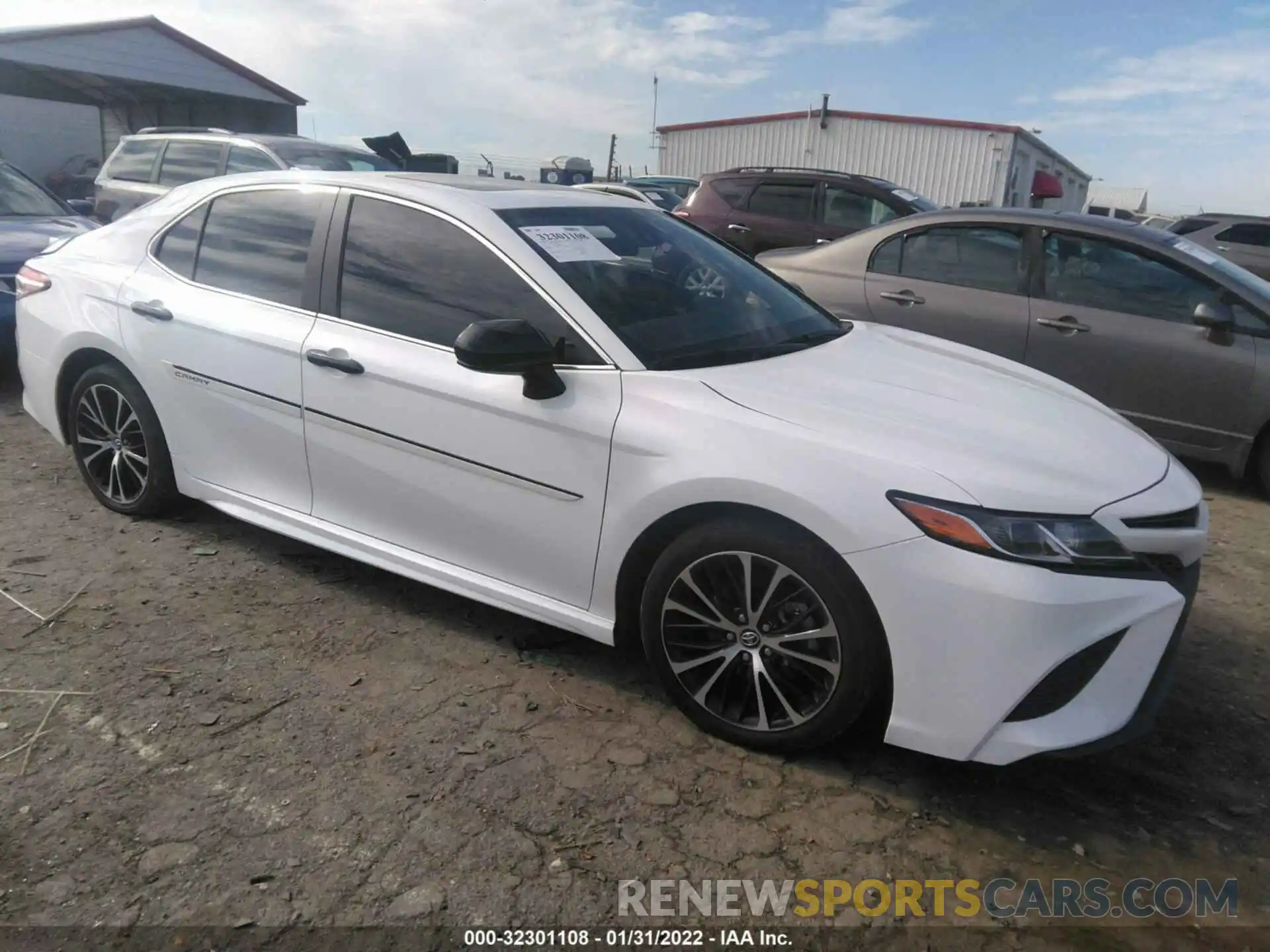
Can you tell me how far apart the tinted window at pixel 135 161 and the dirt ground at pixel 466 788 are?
8247 millimetres

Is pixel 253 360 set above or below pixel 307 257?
below

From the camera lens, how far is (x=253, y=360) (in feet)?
11.7

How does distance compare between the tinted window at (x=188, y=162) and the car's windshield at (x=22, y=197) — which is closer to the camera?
the car's windshield at (x=22, y=197)

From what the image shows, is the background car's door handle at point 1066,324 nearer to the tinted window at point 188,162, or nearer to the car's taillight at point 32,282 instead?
the car's taillight at point 32,282

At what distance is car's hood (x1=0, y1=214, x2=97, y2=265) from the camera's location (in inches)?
252

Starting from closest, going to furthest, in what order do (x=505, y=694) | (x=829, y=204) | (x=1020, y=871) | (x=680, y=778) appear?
(x=1020, y=871)
(x=680, y=778)
(x=505, y=694)
(x=829, y=204)

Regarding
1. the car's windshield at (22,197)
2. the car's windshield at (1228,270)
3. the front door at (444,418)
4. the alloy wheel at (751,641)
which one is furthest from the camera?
the car's windshield at (22,197)

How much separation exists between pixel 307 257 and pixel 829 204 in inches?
294

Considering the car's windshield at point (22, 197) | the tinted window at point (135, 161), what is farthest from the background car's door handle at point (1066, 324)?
the tinted window at point (135, 161)

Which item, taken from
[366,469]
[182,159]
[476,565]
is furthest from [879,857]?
[182,159]

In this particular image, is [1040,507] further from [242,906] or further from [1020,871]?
[242,906]

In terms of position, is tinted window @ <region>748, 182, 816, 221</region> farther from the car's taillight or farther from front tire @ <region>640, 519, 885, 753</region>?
front tire @ <region>640, 519, 885, 753</region>

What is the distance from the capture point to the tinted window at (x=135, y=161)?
10406mm

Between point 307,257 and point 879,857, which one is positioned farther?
point 307,257
